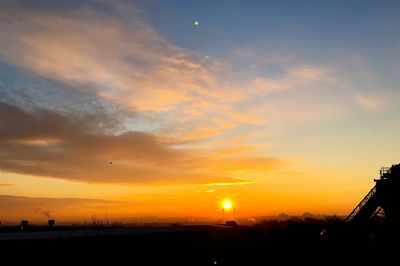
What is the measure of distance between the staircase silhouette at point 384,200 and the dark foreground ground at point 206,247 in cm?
149

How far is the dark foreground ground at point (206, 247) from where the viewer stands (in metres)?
31.0

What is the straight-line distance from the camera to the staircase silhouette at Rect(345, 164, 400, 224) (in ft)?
149

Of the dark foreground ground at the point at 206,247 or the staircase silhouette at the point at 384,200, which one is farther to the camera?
the staircase silhouette at the point at 384,200

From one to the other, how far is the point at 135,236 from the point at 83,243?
6.12m

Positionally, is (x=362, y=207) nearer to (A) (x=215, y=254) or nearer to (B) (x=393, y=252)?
(B) (x=393, y=252)

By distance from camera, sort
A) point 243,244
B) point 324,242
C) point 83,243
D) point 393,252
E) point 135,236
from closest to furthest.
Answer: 1. point 83,243
2. point 135,236
3. point 393,252
4. point 324,242
5. point 243,244

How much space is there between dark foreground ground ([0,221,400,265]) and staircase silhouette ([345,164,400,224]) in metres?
1.49

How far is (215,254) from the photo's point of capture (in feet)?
152

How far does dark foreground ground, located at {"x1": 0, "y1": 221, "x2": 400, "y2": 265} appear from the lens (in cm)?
3105

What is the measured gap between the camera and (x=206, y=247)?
150 feet

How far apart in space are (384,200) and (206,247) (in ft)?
75.3

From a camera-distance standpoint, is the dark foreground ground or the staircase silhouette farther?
the staircase silhouette

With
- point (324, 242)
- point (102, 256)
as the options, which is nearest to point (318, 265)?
point (324, 242)

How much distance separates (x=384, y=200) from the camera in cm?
4609
